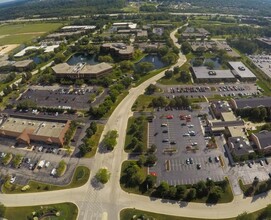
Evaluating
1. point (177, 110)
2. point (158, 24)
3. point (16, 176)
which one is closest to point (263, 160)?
point (177, 110)

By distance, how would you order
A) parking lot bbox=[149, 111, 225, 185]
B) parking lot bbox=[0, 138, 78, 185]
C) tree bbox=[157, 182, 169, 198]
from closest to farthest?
tree bbox=[157, 182, 169, 198], parking lot bbox=[149, 111, 225, 185], parking lot bbox=[0, 138, 78, 185]

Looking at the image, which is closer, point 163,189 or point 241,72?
point 163,189

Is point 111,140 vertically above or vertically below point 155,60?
above

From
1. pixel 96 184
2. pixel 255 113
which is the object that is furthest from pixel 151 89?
pixel 96 184

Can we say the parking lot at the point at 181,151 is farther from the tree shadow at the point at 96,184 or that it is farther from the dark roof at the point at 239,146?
the tree shadow at the point at 96,184

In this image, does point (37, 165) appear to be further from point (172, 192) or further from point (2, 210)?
point (172, 192)

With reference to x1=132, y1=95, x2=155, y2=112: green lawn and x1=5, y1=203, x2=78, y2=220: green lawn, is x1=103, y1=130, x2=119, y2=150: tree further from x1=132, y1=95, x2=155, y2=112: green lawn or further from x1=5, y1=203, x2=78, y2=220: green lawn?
x1=5, y1=203, x2=78, y2=220: green lawn

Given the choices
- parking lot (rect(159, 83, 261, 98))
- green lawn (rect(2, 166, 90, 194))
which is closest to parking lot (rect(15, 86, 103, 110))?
parking lot (rect(159, 83, 261, 98))

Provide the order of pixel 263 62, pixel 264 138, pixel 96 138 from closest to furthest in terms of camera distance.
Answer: pixel 264 138, pixel 96 138, pixel 263 62
